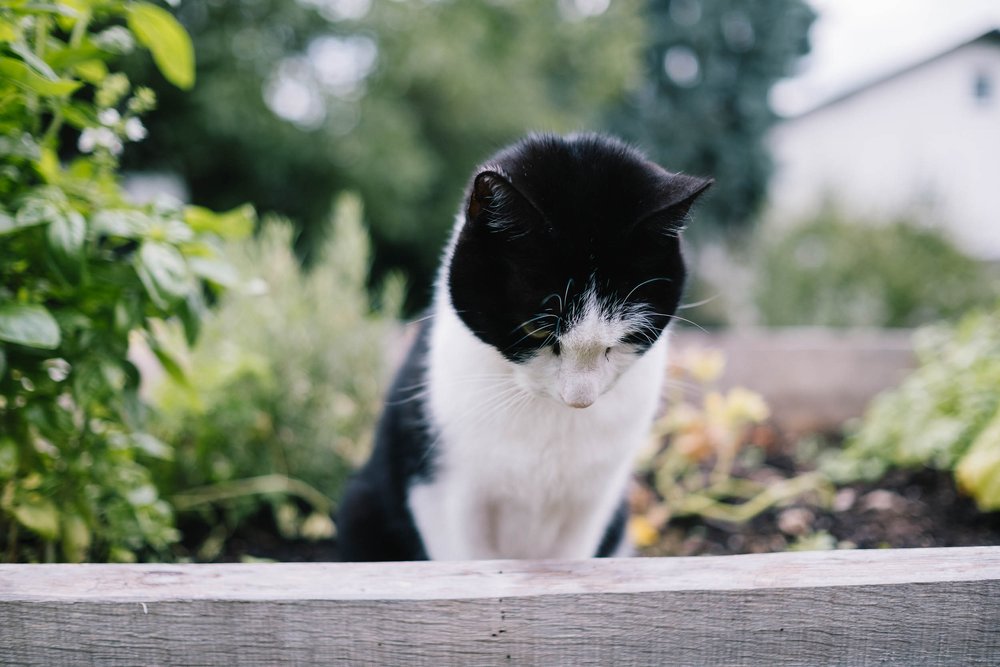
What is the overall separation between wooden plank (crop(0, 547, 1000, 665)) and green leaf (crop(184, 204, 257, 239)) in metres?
0.53

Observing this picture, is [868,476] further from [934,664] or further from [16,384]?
[16,384]

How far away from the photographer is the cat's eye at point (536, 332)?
101cm

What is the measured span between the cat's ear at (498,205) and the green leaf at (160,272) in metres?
0.41

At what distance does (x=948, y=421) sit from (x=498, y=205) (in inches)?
52.2

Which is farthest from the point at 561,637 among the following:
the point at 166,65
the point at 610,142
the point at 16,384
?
the point at 166,65

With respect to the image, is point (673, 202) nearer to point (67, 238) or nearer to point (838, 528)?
point (67, 238)

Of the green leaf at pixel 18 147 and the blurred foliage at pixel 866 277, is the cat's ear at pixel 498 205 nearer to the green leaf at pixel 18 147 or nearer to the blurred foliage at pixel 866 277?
the green leaf at pixel 18 147

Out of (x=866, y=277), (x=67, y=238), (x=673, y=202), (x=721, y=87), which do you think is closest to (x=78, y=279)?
(x=67, y=238)

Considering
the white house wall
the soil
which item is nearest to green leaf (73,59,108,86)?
the soil

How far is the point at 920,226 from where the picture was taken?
6.19 m

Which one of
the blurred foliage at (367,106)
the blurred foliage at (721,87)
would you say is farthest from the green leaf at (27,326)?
the blurred foliage at (721,87)

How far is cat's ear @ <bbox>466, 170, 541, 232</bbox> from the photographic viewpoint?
3.04 ft

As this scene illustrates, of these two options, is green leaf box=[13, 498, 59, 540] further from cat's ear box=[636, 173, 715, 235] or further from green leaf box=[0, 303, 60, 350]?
cat's ear box=[636, 173, 715, 235]

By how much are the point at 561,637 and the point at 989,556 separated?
527 mm
